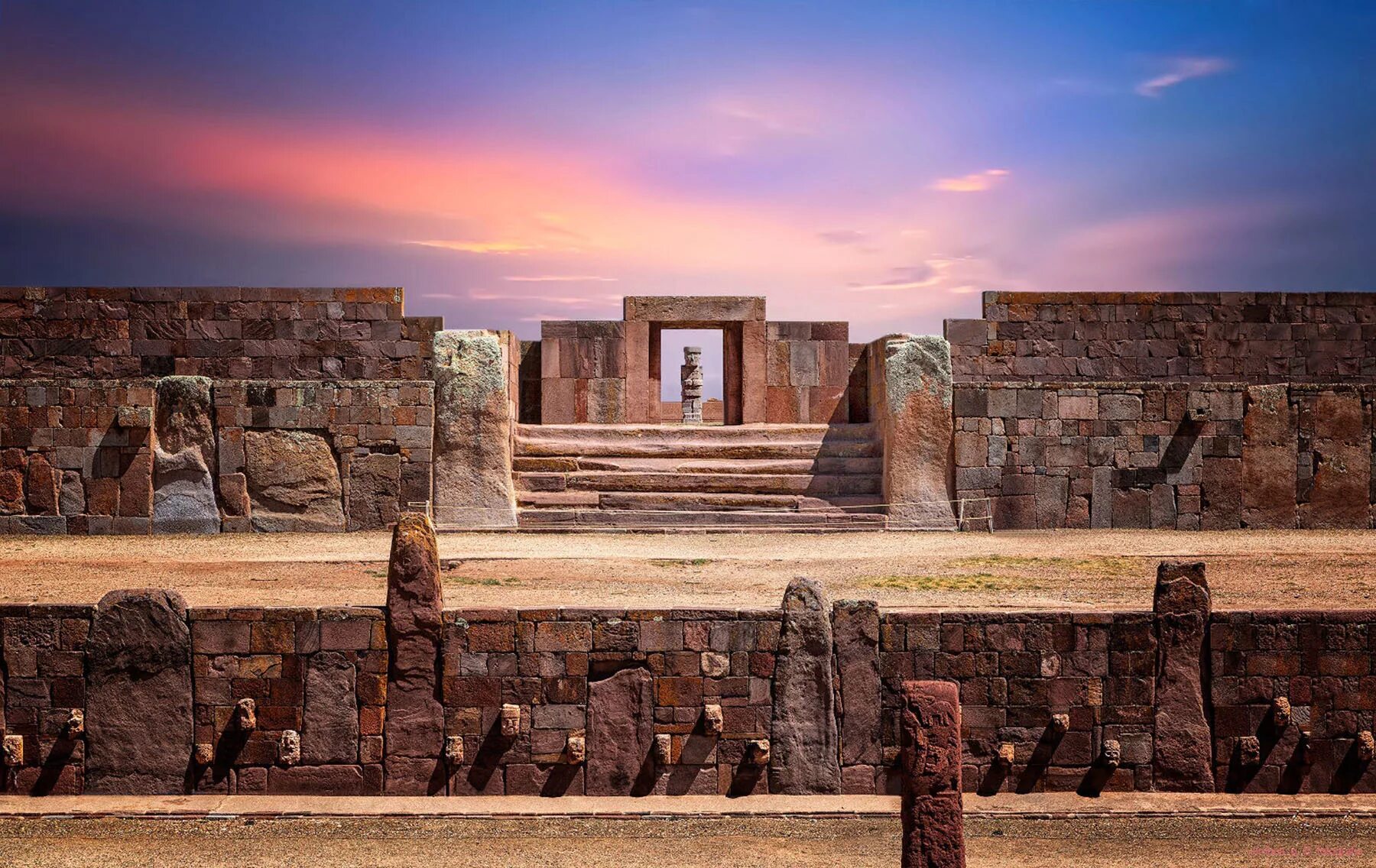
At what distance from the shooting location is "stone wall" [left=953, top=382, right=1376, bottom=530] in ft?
44.5

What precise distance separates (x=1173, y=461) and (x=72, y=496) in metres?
11.9

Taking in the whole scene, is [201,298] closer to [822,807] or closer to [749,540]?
[749,540]

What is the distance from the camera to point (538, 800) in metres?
7.53

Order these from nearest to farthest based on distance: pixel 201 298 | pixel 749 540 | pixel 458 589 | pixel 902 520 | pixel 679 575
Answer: pixel 458 589 < pixel 679 575 < pixel 749 540 < pixel 902 520 < pixel 201 298

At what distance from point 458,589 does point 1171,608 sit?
5.14m

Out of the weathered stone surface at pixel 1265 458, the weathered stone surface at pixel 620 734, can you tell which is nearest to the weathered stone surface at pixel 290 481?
the weathered stone surface at pixel 620 734

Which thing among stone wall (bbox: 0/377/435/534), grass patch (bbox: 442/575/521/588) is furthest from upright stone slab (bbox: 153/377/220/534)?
grass patch (bbox: 442/575/521/588)

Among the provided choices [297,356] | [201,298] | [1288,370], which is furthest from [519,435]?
[1288,370]

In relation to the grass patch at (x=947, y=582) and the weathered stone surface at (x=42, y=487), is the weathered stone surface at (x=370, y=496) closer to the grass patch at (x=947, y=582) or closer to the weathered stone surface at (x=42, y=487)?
the weathered stone surface at (x=42, y=487)

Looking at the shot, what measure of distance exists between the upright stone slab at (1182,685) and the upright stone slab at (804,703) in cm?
209

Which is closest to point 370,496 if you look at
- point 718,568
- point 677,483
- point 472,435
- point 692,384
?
point 472,435

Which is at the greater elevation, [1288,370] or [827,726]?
[1288,370]

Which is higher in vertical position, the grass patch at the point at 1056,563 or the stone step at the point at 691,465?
the stone step at the point at 691,465

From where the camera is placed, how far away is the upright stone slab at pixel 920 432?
13453 mm
